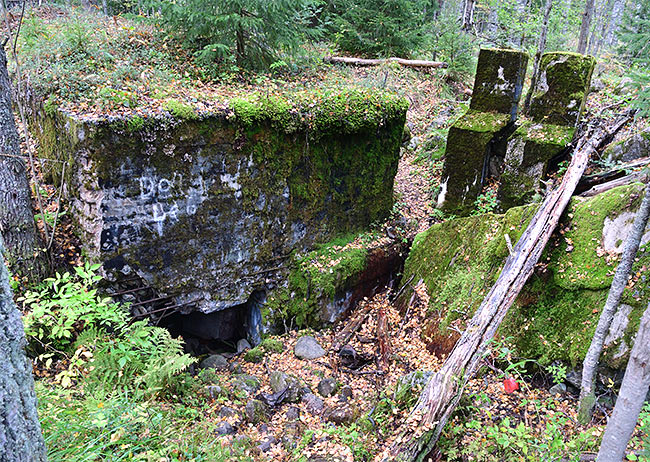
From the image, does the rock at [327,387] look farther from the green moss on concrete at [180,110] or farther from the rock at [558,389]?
the green moss on concrete at [180,110]

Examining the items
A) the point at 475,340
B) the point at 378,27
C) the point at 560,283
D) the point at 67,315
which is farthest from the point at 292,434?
the point at 378,27

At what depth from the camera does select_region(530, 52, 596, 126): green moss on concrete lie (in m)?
7.43

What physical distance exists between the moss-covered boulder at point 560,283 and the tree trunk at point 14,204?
5881mm

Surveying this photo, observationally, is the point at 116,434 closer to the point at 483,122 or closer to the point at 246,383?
the point at 246,383

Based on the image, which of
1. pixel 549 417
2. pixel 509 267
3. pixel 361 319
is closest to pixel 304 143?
pixel 361 319

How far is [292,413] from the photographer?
542cm

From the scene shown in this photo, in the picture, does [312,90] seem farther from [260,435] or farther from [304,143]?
[260,435]

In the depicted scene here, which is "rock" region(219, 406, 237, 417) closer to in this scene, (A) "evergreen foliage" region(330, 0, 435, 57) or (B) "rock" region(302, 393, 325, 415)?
(B) "rock" region(302, 393, 325, 415)

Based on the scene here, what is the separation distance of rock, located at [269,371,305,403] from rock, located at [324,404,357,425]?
2.24 ft

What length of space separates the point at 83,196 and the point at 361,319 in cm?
535

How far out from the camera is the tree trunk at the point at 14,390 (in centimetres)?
195

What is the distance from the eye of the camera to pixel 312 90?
25.8ft

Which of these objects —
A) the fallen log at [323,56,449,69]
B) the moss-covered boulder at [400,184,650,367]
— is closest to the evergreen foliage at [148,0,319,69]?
the fallen log at [323,56,449,69]

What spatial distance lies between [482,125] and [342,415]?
6642 millimetres
